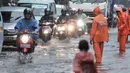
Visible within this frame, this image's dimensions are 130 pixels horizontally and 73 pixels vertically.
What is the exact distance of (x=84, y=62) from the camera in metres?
8.16

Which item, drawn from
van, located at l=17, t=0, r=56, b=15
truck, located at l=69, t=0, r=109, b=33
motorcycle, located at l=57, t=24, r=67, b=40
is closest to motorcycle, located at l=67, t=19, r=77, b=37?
motorcycle, located at l=57, t=24, r=67, b=40

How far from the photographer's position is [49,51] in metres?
19.4

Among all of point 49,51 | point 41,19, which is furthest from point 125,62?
point 41,19

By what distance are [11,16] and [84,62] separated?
42.8 ft

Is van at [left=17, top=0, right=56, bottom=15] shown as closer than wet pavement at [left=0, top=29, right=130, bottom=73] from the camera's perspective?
No

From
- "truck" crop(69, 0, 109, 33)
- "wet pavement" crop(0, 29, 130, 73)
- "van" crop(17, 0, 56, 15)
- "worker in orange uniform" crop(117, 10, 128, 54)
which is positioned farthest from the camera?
"truck" crop(69, 0, 109, 33)

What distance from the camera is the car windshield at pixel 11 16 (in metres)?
20.7

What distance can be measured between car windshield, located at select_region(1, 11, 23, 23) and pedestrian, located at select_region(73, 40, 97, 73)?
41.0 feet

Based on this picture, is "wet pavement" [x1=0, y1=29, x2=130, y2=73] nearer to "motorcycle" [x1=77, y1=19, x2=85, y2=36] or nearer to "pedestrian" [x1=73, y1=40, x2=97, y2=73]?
"pedestrian" [x1=73, y1=40, x2=97, y2=73]

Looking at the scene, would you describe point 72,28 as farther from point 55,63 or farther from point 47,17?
point 55,63

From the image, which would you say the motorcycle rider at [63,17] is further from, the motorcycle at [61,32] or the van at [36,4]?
the van at [36,4]

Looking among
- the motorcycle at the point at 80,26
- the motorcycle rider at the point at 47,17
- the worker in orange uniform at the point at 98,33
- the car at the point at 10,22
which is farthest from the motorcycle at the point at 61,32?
the worker in orange uniform at the point at 98,33

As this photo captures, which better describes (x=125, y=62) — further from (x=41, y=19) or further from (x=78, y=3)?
(x=78, y=3)

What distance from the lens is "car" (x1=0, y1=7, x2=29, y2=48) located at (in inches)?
755
